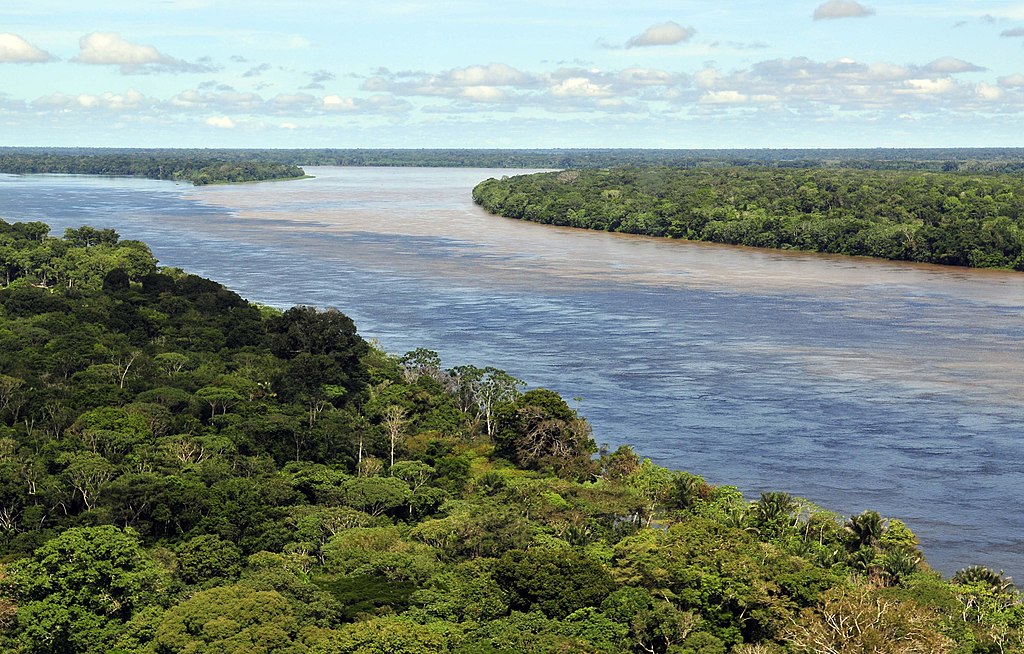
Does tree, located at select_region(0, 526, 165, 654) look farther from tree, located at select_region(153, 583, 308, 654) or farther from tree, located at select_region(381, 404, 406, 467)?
tree, located at select_region(381, 404, 406, 467)

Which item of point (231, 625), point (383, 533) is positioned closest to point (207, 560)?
point (383, 533)

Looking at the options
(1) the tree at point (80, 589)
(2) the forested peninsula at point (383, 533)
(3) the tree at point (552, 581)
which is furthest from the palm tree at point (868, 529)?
(1) the tree at point (80, 589)

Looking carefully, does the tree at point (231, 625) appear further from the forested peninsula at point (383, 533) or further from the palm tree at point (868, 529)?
the palm tree at point (868, 529)

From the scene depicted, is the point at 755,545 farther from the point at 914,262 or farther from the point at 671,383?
the point at 914,262

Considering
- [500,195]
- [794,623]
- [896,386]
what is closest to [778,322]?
[896,386]

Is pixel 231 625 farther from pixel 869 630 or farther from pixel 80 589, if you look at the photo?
pixel 869 630

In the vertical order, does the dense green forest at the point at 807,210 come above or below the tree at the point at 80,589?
above
